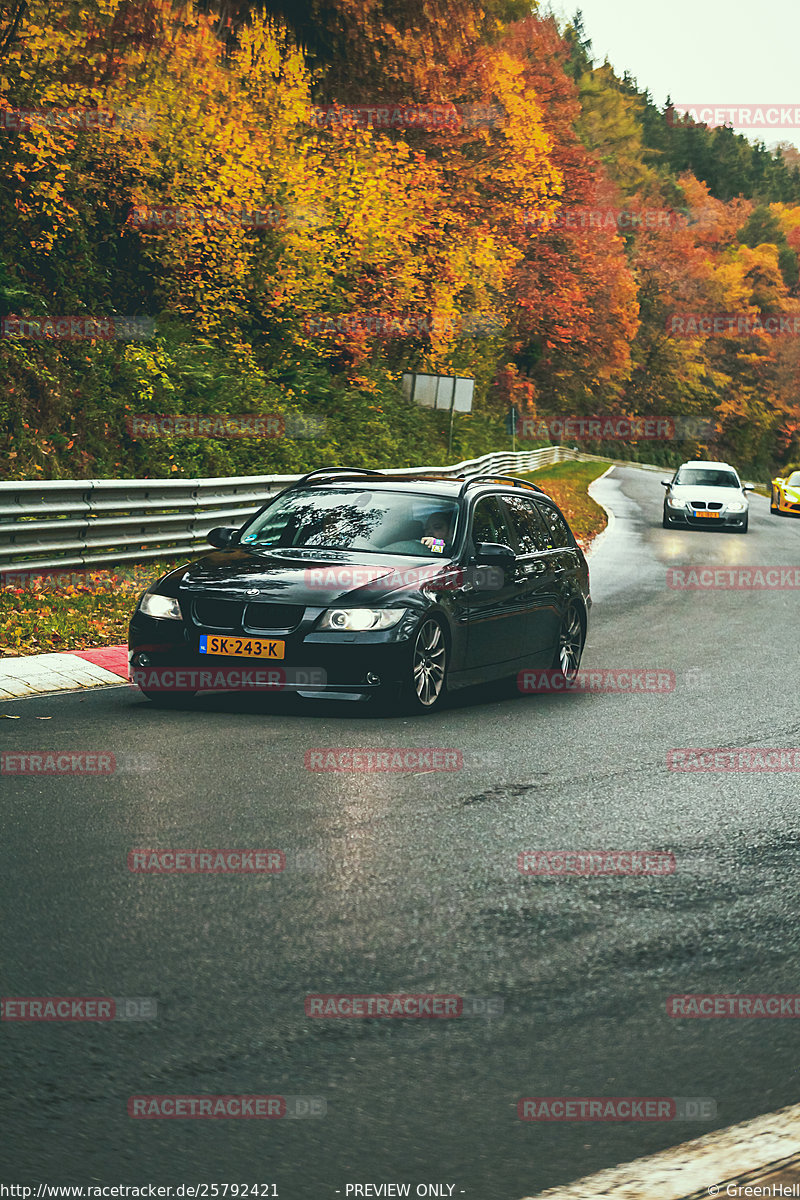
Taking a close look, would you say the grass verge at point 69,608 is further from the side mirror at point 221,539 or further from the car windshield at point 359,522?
the car windshield at point 359,522

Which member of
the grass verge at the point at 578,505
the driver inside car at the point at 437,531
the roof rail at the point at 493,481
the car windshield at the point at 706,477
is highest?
the roof rail at the point at 493,481

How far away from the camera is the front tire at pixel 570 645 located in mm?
11766

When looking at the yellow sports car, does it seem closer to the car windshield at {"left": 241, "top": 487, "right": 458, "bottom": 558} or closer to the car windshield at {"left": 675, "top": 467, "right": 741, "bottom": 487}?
the car windshield at {"left": 675, "top": 467, "right": 741, "bottom": 487}

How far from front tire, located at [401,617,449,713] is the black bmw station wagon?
1cm

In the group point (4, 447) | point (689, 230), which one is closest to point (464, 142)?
point (4, 447)

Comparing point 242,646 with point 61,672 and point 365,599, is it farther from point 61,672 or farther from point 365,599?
point 61,672

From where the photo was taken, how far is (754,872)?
6035 millimetres

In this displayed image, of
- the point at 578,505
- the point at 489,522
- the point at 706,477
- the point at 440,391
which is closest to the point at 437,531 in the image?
the point at 489,522

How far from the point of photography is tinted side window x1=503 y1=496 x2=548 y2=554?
11570 millimetres

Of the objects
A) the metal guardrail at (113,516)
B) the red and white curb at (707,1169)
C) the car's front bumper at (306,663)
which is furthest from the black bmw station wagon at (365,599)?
the red and white curb at (707,1169)

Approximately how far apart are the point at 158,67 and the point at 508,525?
1552 centimetres

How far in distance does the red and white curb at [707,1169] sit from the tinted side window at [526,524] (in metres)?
8.07

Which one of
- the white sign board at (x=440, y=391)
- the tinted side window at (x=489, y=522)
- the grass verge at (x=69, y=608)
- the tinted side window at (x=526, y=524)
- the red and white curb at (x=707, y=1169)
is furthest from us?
the white sign board at (x=440, y=391)

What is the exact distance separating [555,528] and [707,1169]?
921 cm
